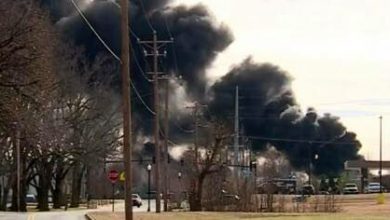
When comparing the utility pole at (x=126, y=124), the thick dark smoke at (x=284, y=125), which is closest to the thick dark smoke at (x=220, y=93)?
the thick dark smoke at (x=284, y=125)

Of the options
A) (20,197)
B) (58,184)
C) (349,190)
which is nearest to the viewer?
(20,197)

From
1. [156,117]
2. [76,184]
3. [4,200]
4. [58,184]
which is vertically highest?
[156,117]

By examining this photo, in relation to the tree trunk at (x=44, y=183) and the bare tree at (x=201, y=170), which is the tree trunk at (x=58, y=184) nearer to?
the tree trunk at (x=44, y=183)

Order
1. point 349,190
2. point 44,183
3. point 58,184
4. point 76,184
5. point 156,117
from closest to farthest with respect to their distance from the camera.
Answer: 1. point 156,117
2. point 44,183
3. point 58,184
4. point 76,184
5. point 349,190

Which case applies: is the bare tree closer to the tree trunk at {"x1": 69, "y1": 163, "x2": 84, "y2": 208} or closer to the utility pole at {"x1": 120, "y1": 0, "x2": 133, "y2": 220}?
the tree trunk at {"x1": 69, "y1": 163, "x2": 84, "y2": 208}

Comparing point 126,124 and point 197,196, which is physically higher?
point 126,124

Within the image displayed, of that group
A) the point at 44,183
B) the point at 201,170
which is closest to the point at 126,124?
the point at 201,170

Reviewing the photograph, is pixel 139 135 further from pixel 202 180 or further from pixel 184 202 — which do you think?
pixel 202 180

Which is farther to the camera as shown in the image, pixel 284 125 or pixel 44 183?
pixel 284 125

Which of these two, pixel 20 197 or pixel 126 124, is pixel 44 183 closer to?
pixel 20 197

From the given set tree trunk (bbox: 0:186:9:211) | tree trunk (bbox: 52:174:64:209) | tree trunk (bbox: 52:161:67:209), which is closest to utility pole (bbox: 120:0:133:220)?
tree trunk (bbox: 0:186:9:211)

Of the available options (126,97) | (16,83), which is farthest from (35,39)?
(126,97)

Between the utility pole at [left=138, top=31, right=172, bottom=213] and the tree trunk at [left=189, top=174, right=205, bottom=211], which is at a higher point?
the utility pole at [left=138, top=31, right=172, bottom=213]

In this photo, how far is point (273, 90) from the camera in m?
158
